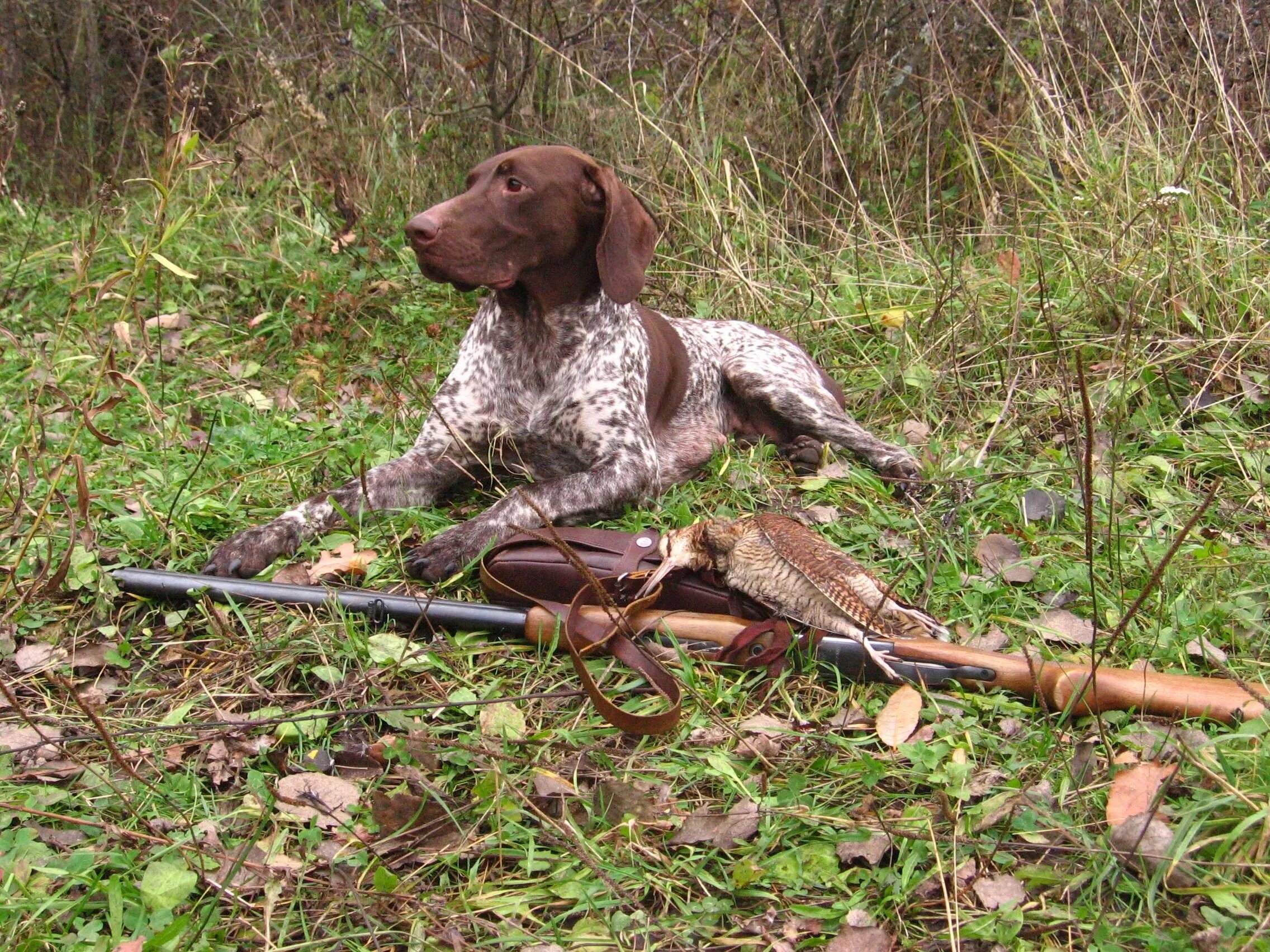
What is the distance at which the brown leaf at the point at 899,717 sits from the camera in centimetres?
248

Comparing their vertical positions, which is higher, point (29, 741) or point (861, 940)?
point (861, 940)

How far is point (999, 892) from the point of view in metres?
2.02

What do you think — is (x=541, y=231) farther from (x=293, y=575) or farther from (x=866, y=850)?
(x=866, y=850)

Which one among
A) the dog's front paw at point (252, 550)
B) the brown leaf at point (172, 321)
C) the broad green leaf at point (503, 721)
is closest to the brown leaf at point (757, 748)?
the broad green leaf at point (503, 721)

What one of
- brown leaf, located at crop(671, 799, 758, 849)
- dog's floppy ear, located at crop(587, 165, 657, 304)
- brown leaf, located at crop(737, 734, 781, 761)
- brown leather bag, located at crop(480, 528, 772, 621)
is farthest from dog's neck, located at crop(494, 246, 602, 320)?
brown leaf, located at crop(671, 799, 758, 849)

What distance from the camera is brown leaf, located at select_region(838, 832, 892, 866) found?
213 centimetres

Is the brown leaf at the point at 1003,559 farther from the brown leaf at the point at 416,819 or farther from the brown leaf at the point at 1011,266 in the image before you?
the brown leaf at the point at 1011,266

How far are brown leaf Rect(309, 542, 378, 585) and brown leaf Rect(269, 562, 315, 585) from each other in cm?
2

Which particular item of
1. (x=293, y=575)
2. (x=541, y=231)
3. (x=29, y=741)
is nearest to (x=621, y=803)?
(x=29, y=741)

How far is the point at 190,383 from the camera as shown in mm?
4852

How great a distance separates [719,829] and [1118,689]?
0.92 m

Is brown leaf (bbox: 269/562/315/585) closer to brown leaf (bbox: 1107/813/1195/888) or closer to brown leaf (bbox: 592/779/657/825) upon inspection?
brown leaf (bbox: 592/779/657/825)

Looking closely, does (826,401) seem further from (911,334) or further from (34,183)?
(34,183)

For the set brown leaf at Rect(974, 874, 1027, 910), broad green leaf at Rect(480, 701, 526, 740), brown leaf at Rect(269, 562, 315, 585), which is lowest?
brown leaf at Rect(269, 562, 315, 585)
